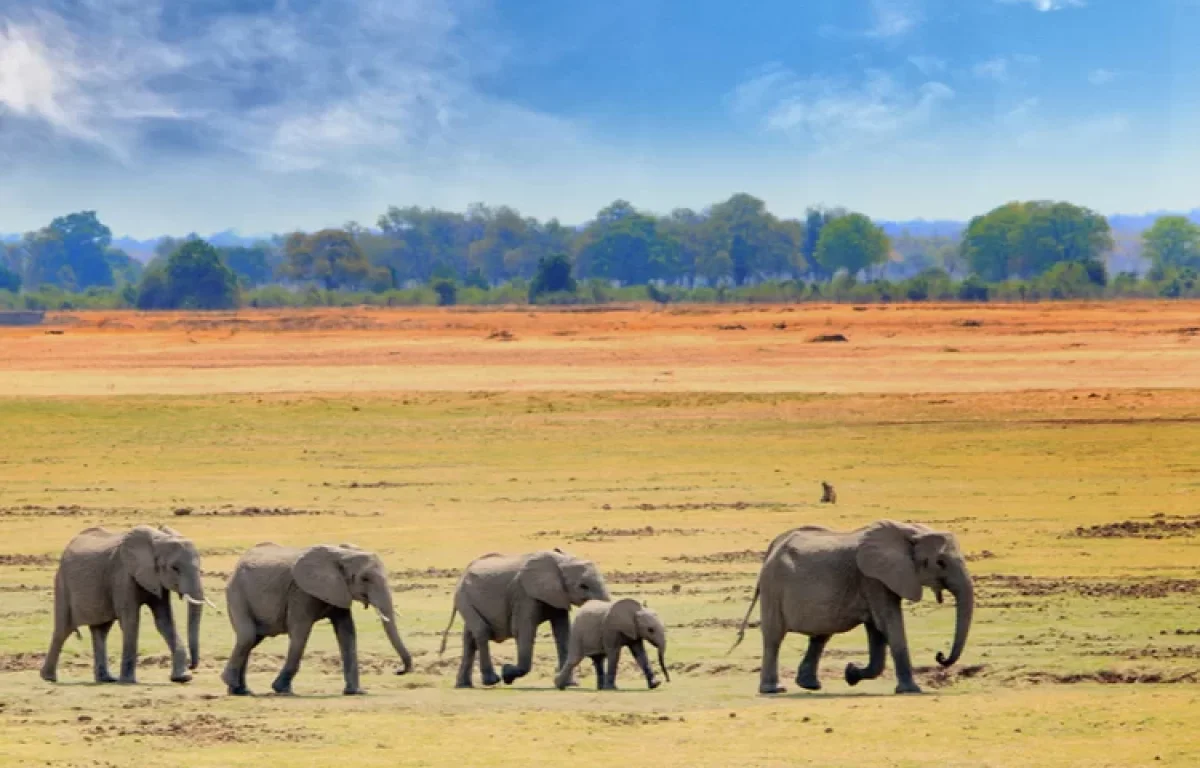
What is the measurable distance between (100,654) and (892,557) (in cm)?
650

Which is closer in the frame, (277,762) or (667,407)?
(277,762)

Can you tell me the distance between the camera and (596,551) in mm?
24812

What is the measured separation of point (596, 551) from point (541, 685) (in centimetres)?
700

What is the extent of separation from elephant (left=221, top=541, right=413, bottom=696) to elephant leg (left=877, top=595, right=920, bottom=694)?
3.65 m

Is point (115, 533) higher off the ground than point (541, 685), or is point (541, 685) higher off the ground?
point (115, 533)

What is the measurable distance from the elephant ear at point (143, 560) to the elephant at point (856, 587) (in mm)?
4734

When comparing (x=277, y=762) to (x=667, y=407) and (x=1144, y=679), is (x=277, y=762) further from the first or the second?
(x=667, y=407)

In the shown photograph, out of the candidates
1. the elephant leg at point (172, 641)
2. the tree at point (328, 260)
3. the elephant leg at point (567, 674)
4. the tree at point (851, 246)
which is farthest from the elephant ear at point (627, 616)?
the tree at point (851, 246)

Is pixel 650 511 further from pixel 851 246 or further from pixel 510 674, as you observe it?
pixel 851 246

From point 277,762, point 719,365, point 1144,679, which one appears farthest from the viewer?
point 719,365

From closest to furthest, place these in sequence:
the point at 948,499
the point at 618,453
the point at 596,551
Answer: the point at 596,551 → the point at 948,499 → the point at 618,453

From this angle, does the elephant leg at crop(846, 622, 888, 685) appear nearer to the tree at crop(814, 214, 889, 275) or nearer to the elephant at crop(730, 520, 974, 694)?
the elephant at crop(730, 520, 974, 694)

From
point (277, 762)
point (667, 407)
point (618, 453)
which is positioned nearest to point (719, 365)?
point (667, 407)

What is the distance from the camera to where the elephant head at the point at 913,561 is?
16172 millimetres
